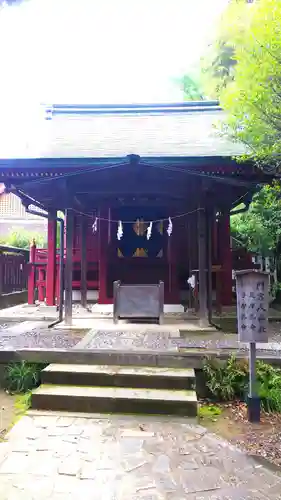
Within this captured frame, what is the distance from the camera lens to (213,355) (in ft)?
15.7

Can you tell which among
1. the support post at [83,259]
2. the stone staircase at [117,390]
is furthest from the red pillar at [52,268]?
the stone staircase at [117,390]

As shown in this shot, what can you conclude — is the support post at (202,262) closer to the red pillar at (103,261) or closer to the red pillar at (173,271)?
the red pillar at (173,271)

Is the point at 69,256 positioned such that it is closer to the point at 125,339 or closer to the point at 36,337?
the point at 36,337

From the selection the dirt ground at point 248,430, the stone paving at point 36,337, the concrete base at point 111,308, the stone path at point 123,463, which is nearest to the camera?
the stone path at point 123,463

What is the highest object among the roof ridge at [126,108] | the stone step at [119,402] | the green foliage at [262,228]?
the roof ridge at [126,108]

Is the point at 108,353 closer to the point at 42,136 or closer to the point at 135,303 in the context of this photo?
the point at 135,303

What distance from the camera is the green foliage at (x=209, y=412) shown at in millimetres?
4172

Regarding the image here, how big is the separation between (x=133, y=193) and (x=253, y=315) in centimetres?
465

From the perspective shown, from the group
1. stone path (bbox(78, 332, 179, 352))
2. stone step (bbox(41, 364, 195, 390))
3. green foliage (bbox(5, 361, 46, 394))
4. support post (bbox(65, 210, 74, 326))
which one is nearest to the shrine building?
support post (bbox(65, 210, 74, 326))

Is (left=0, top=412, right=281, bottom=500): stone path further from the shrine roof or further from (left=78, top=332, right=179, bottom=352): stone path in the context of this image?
the shrine roof

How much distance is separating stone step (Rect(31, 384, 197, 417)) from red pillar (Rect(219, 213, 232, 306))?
661 cm

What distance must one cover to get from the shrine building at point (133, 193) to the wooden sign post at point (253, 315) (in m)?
2.88

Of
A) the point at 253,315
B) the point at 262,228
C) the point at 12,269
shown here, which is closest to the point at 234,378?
the point at 253,315

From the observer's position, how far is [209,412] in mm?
4281
